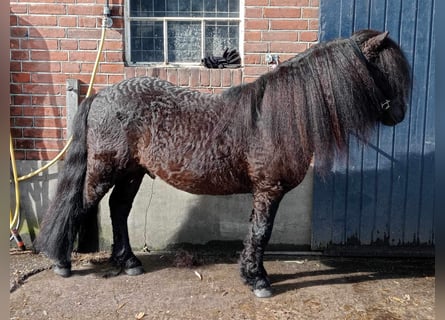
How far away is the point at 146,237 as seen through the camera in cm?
405

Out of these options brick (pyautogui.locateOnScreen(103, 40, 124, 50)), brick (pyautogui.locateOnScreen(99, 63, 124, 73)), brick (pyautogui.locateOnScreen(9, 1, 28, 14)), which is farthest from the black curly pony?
brick (pyautogui.locateOnScreen(9, 1, 28, 14))

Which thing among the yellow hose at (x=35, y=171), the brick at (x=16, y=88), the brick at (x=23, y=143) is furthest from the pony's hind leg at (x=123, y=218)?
the brick at (x=16, y=88)

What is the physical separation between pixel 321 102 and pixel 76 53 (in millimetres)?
2444

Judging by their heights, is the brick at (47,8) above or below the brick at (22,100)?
above

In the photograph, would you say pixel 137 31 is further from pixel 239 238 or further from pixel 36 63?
pixel 239 238

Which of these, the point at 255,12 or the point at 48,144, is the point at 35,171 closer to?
the point at 48,144

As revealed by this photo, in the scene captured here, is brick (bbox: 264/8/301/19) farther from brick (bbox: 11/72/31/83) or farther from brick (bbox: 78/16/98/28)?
brick (bbox: 11/72/31/83)

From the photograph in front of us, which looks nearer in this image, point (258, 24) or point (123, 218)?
point (123, 218)

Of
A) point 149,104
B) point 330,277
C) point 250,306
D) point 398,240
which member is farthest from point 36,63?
point 398,240

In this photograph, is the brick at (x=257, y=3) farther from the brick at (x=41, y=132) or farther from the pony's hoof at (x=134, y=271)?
the pony's hoof at (x=134, y=271)

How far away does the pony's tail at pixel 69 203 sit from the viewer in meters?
3.28

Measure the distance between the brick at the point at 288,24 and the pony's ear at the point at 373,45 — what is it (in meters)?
1.13

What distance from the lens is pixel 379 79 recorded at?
2.82 meters

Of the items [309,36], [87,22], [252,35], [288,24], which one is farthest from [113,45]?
[309,36]
